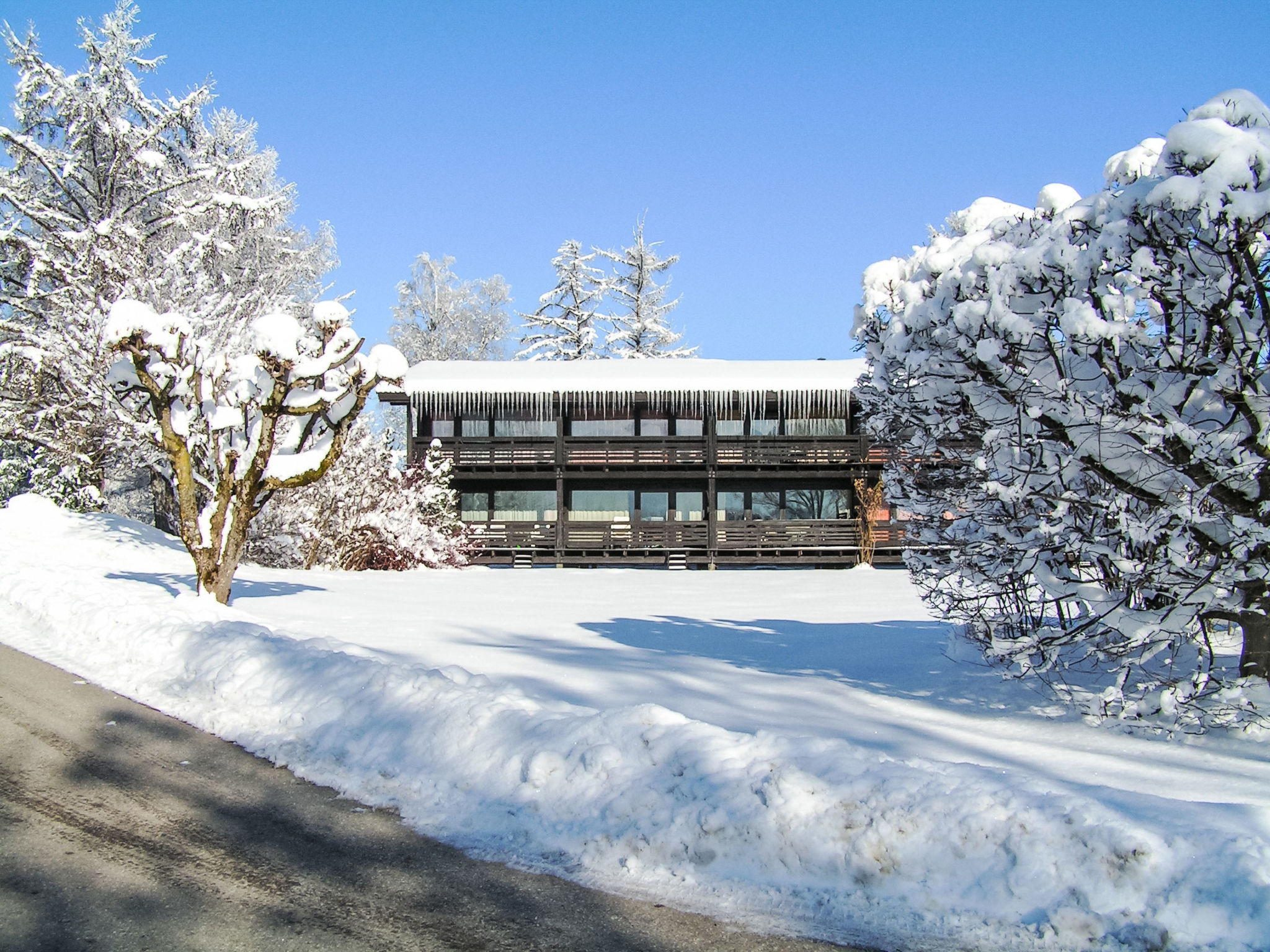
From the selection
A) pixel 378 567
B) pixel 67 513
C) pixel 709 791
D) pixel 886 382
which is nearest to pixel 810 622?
pixel 886 382

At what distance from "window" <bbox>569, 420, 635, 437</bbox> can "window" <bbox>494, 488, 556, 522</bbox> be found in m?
2.20

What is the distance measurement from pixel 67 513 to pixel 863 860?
20317 millimetres

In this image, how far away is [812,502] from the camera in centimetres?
2878

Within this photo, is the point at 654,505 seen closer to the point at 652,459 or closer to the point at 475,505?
the point at 652,459

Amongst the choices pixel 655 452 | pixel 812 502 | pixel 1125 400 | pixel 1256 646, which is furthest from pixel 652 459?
pixel 1125 400

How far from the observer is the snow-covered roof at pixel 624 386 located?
25.4 metres

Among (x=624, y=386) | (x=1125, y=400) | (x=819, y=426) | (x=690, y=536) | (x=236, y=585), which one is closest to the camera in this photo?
(x=1125, y=400)

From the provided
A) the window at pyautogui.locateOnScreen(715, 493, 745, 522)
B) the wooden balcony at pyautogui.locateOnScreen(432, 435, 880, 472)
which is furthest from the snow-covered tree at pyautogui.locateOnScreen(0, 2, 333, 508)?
the window at pyautogui.locateOnScreen(715, 493, 745, 522)

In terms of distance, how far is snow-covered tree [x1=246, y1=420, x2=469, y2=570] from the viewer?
69.8ft

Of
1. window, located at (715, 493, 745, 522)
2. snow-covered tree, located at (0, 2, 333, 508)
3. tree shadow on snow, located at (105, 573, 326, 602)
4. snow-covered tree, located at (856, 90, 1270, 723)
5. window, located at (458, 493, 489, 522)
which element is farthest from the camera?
window, located at (715, 493, 745, 522)

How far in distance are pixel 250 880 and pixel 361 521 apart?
63.2ft

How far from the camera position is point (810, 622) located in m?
12.2

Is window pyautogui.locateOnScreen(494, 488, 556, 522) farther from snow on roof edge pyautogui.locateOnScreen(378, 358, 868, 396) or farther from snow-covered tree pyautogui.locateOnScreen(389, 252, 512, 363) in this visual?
snow-covered tree pyautogui.locateOnScreen(389, 252, 512, 363)

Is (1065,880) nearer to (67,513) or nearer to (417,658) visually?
(417,658)
